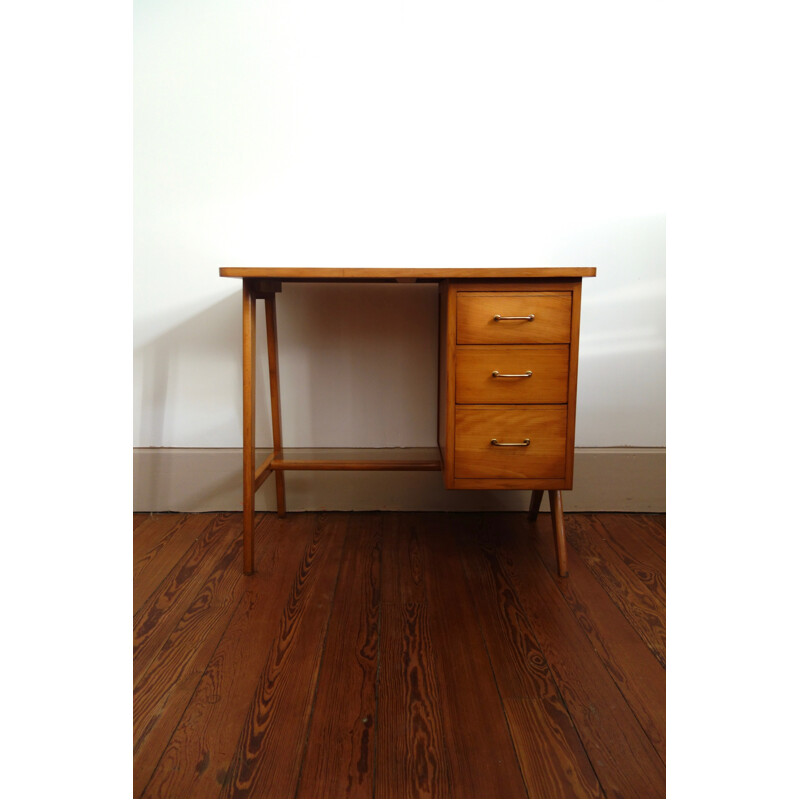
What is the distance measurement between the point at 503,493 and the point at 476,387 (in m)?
0.62

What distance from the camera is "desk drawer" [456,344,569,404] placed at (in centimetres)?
137

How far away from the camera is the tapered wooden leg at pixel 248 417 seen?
143 centimetres

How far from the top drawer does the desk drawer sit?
0.03 metres

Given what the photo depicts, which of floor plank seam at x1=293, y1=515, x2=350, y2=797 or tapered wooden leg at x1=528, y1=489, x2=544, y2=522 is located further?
tapered wooden leg at x1=528, y1=489, x2=544, y2=522

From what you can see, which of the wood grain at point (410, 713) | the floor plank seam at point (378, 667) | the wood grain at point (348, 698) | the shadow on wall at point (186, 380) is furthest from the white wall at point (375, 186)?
the wood grain at point (410, 713)

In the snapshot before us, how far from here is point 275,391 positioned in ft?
5.80

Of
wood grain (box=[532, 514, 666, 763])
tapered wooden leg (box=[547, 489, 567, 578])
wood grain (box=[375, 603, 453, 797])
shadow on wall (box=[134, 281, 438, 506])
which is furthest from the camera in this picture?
shadow on wall (box=[134, 281, 438, 506])

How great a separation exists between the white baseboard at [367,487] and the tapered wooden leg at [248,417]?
0.40 m

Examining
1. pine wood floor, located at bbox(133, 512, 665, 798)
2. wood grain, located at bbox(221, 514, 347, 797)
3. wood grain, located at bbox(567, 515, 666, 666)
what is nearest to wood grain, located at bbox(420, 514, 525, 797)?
pine wood floor, located at bbox(133, 512, 665, 798)

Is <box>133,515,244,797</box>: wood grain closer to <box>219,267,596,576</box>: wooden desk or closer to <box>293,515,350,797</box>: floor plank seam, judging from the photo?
<box>293,515,350,797</box>: floor plank seam

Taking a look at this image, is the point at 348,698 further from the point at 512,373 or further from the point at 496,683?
the point at 512,373

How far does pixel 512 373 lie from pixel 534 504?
0.56 meters

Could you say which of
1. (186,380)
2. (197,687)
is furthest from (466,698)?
(186,380)
